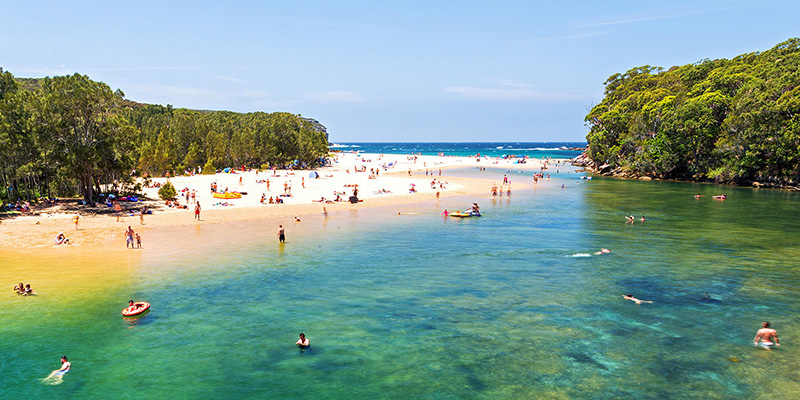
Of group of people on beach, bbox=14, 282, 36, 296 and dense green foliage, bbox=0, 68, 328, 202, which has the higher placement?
dense green foliage, bbox=0, 68, 328, 202

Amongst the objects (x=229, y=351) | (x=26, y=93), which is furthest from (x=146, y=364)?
(x=26, y=93)

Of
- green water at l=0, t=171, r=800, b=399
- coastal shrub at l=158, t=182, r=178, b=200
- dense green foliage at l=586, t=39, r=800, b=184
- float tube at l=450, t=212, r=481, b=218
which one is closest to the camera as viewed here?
green water at l=0, t=171, r=800, b=399

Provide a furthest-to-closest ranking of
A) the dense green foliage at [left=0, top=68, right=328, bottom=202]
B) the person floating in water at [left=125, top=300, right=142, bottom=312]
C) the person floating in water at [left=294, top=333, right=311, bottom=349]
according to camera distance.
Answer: the dense green foliage at [left=0, top=68, right=328, bottom=202], the person floating in water at [left=125, top=300, right=142, bottom=312], the person floating in water at [left=294, top=333, right=311, bottom=349]

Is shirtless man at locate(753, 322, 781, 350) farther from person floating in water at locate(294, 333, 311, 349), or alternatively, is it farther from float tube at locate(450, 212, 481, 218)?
float tube at locate(450, 212, 481, 218)

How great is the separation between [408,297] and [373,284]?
10.1 ft

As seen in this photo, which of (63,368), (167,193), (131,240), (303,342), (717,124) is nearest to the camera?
(63,368)

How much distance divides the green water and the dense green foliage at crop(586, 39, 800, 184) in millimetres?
42631

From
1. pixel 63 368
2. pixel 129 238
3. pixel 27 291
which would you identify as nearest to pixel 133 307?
pixel 63 368

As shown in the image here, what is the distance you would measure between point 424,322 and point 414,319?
1.92ft

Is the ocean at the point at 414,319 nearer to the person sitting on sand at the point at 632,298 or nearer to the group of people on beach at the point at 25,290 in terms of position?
the group of people on beach at the point at 25,290

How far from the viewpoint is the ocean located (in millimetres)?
16844

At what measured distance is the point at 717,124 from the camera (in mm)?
85500

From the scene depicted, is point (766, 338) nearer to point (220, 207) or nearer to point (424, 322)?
point (424, 322)

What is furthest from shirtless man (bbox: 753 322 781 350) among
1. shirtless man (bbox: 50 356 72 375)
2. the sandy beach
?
the sandy beach
